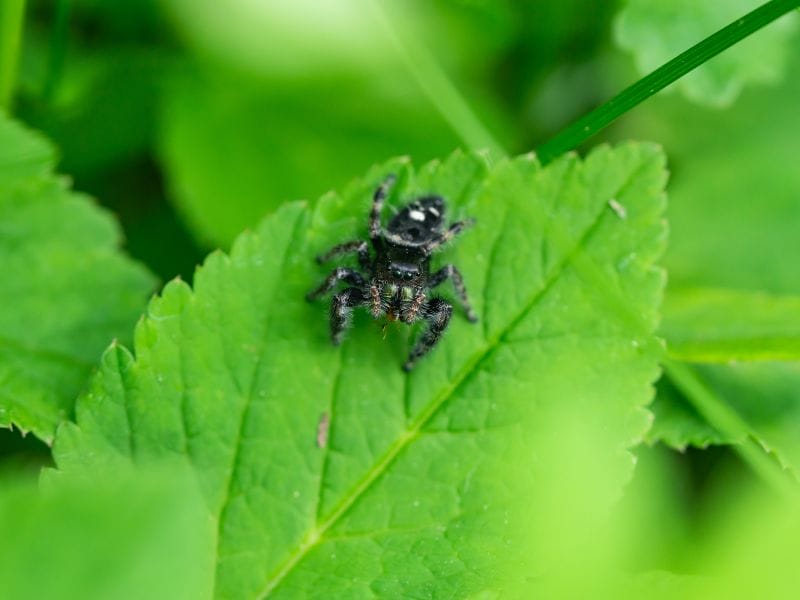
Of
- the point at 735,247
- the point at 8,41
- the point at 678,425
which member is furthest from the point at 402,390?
the point at 735,247

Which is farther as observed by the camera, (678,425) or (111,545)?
(678,425)

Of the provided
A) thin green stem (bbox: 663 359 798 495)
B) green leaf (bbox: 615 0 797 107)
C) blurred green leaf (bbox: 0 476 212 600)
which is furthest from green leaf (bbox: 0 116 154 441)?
green leaf (bbox: 615 0 797 107)

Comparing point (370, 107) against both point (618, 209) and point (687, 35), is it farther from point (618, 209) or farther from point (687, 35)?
point (618, 209)

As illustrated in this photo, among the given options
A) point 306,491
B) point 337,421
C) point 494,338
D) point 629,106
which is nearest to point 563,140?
point 629,106

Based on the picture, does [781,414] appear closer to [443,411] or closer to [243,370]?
[443,411]

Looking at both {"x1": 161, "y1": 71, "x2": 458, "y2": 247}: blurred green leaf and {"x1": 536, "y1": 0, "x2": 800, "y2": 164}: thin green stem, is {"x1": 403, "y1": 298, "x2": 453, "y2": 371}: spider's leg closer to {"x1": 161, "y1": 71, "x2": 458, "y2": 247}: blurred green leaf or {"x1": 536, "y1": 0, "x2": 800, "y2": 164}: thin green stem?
{"x1": 536, "y1": 0, "x2": 800, "y2": 164}: thin green stem

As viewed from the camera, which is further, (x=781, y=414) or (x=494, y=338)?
(x=781, y=414)
